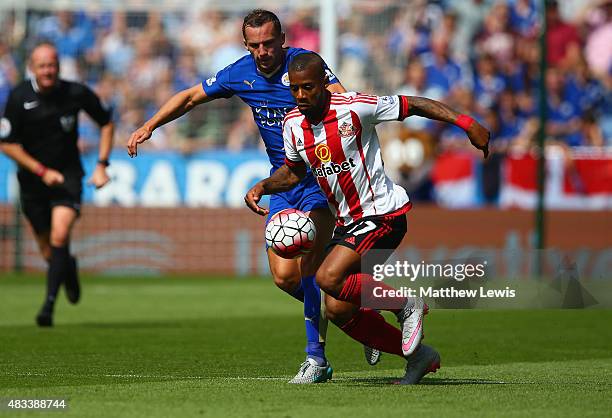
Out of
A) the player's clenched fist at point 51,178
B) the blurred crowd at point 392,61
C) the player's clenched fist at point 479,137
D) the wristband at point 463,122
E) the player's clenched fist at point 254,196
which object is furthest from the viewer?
the blurred crowd at point 392,61

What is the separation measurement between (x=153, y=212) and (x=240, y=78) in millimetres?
11024

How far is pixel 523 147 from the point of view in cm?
1941

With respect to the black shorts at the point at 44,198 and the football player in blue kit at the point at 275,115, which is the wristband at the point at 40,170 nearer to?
the black shorts at the point at 44,198

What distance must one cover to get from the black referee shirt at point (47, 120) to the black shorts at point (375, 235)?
553 centimetres

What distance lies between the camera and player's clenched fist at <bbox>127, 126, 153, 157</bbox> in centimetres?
827

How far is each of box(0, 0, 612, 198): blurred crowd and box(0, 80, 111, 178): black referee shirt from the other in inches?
285

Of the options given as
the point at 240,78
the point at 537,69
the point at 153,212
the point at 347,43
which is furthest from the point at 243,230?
the point at 240,78

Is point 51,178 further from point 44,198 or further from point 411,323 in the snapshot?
Result: point 411,323

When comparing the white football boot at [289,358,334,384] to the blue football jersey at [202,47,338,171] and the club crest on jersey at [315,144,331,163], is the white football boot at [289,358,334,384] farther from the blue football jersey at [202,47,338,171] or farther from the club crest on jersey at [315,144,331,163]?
the blue football jersey at [202,47,338,171]

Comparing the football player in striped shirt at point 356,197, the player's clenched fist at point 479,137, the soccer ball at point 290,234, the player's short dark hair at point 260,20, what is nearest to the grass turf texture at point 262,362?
the football player in striped shirt at point 356,197

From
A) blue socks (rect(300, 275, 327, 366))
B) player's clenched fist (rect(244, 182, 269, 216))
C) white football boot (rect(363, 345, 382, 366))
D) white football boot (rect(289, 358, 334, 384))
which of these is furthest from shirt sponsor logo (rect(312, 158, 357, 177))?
white football boot (rect(363, 345, 382, 366))

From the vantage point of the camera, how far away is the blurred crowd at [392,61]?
783 inches

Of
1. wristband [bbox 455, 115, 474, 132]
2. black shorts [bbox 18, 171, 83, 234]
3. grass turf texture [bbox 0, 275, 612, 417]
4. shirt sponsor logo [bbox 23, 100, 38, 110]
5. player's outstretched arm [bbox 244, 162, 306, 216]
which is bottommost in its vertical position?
grass turf texture [bbox 0, 275, 612, 417]

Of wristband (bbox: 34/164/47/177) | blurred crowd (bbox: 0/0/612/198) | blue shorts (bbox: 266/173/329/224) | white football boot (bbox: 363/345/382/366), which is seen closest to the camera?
white football boot (bbox: 363/345/382/366)
